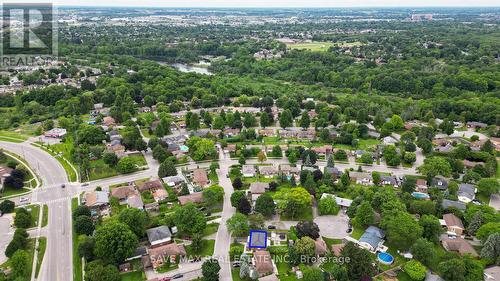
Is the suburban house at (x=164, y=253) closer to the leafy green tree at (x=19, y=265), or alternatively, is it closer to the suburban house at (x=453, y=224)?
the leafy green tree at (x=19, y=265)

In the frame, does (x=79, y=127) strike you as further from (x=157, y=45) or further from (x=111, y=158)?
(x=157, y=45)

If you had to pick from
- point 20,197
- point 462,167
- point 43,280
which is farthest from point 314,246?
point 20,197

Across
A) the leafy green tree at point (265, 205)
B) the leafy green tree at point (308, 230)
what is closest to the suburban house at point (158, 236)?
the leafy green tree at point (265, 205)

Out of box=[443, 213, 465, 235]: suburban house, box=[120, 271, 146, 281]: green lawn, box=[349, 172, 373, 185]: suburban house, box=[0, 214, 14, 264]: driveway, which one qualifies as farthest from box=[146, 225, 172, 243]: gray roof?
box=[443, 213, 465, 235]: suburban house

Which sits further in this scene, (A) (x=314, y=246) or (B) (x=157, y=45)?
(B) (x=157, y=45)

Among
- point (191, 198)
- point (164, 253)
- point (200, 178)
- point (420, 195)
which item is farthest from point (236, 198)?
point (420, 195)

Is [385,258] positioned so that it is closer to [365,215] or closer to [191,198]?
[365,215]
